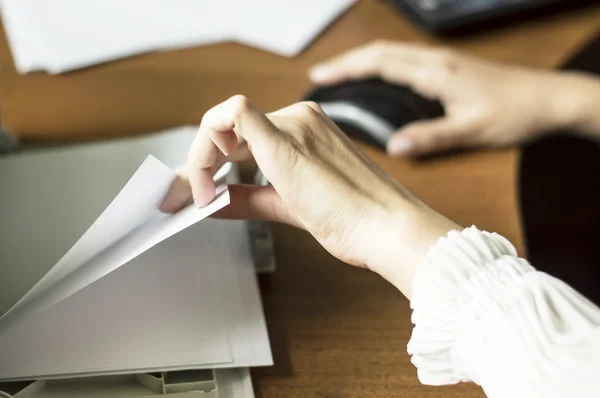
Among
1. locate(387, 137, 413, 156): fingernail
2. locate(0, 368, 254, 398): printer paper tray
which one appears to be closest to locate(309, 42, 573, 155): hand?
locate(387, 137, 413, 156): fingernail

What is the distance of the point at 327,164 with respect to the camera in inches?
Result: 20.2

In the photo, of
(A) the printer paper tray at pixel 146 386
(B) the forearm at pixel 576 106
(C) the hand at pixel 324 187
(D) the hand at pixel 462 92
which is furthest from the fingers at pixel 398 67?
(A) the printer paper tray at pixel 146 386

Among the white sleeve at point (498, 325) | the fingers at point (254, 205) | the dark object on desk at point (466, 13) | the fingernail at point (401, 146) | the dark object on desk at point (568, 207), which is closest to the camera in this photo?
the white sleeve at point (498, 325)

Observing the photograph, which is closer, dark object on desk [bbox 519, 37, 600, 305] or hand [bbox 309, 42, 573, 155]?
hand [bbox 309, 42, 573, 155]

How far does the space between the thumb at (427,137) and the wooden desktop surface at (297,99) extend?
14 mm

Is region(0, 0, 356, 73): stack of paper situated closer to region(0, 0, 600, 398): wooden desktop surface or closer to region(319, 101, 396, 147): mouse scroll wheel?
region(0, 0, 600, 398): wooden desktop surface

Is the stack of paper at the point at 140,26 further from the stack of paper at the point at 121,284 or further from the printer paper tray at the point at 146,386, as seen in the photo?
the printer paper tray at the point at 146,386

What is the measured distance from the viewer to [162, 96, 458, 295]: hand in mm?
490

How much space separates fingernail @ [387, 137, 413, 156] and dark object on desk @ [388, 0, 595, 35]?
214 millimetres

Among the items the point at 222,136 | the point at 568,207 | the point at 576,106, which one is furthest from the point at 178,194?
the point at 568,207

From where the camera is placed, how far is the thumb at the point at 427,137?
685 millimetres

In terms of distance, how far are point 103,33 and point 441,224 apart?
49 cm

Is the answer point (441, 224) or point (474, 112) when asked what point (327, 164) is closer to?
point (441, 224)

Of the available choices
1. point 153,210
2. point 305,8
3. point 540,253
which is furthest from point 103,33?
point 540,253
